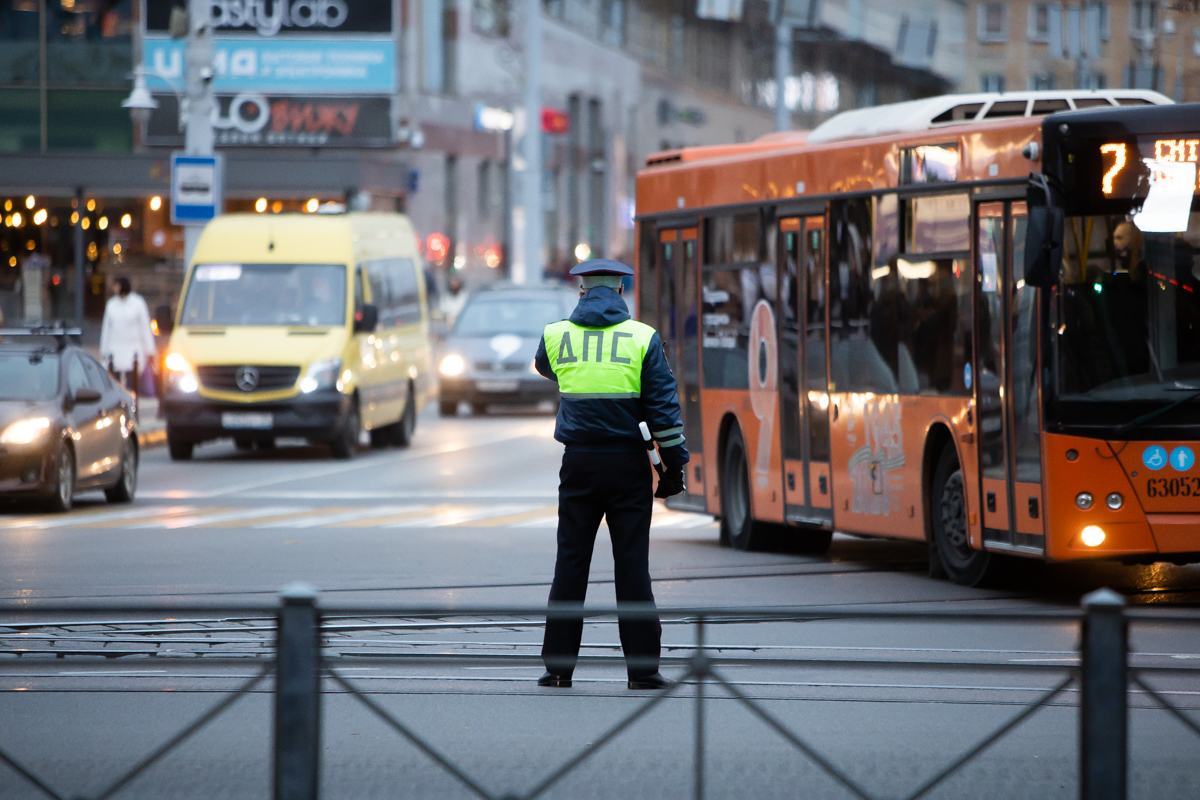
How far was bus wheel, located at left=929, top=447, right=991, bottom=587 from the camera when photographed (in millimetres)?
11633

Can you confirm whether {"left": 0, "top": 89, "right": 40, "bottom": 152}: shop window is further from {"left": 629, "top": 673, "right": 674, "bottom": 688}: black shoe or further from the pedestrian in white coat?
{"left": 629, "top": 673, "right": 674, "bottom": 688}: black shoe

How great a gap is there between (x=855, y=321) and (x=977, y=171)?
165 cm

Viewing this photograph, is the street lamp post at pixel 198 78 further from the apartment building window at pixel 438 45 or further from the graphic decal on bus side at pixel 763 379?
the apartment building window at pixel 438 45

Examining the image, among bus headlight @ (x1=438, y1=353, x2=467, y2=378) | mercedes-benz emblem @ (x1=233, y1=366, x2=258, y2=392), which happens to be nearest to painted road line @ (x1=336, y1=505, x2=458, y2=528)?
mercedes-benz emblem @ (x1=233, y1=366, x2=258, y2=392)

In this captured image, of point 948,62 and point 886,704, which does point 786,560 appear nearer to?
point 886,704

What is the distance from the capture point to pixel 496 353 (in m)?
29.8

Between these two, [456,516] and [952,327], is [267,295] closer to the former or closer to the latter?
[456,516]

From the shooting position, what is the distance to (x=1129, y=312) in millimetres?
10633

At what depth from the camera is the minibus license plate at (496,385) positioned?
2989 cm

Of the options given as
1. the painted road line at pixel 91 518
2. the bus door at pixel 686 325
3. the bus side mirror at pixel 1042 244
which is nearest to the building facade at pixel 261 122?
the painted road line at pixel 91 518

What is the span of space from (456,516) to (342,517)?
94 cm

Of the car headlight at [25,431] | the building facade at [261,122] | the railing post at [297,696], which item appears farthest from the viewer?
the building facade at [261,122]

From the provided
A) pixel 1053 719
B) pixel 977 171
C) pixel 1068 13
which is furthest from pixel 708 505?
pixel 1068 13

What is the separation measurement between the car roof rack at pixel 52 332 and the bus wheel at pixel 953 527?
844 centimetres
